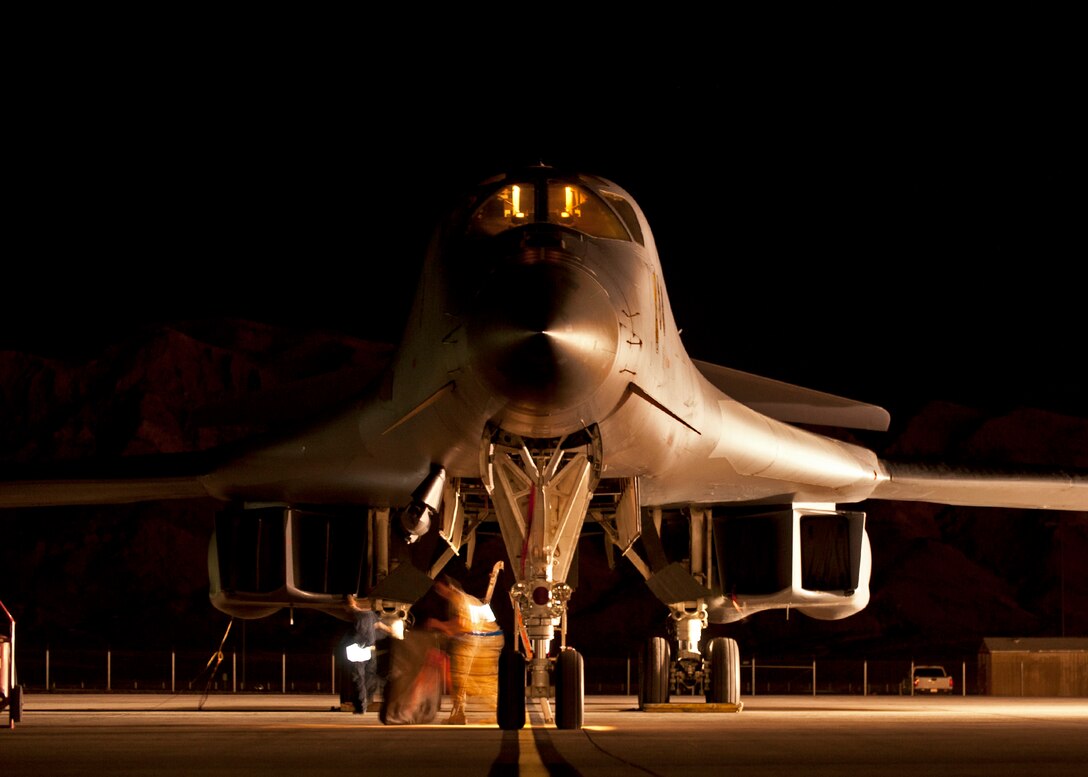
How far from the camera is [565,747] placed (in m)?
7.93

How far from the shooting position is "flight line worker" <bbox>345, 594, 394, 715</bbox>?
42.9 feet

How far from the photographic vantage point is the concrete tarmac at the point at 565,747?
6.41m

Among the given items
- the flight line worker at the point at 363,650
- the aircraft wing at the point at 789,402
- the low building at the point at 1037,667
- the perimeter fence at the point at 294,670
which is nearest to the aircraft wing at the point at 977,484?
the aircraft wing at the point at 789,402

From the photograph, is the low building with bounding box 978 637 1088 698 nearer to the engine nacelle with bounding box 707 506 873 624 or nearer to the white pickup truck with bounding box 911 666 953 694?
the white pickup truck with bounding box 911 666 953 694

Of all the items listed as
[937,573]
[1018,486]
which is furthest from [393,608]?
[937,573]

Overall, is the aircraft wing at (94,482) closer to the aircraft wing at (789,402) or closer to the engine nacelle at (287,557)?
the engine nacelle at (287,557)

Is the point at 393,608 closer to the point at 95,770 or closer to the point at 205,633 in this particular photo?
the point at 95,770

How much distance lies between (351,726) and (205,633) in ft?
144

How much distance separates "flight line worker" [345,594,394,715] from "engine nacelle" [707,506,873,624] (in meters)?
2.99

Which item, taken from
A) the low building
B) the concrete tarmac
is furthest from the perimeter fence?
the concrete tarmac

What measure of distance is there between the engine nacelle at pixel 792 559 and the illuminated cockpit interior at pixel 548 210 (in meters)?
4.22

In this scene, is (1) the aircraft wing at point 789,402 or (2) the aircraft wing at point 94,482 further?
(1) the aircraft wing at point 789,402

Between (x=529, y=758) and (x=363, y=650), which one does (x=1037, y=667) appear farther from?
(x=529, y=758)

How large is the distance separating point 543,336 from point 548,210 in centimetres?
170
